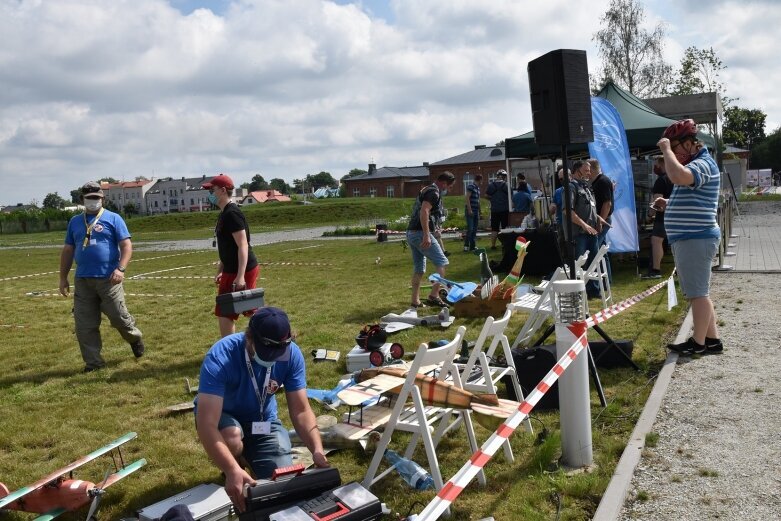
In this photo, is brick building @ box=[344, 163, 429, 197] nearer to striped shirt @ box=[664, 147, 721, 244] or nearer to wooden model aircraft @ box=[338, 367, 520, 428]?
striped shirt @ box=[664, 147, 721, 244]

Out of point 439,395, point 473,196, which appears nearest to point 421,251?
point 439,395

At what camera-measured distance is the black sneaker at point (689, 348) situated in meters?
5.95

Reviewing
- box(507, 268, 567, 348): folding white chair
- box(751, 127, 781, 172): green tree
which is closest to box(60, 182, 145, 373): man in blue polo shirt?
box(507, 268, 567, 348): folding white chair

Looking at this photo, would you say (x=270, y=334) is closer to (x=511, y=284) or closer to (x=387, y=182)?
(x=511, y=284)

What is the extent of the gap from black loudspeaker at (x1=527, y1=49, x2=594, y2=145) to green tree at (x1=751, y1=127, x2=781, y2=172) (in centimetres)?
9068

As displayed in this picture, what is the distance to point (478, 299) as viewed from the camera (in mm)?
8078

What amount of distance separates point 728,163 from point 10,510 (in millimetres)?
37085

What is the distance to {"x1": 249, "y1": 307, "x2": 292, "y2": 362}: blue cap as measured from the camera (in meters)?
3.24

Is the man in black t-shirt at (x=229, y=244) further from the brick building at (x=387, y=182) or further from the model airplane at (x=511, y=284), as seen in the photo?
the brick building at (x=387, y=182)

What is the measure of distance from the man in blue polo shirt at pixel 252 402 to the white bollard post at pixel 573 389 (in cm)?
144

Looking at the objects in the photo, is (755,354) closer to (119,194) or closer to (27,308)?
(27,308)

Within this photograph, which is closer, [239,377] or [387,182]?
[239,377]

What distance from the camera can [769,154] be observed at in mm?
83500

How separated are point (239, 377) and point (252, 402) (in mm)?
174
